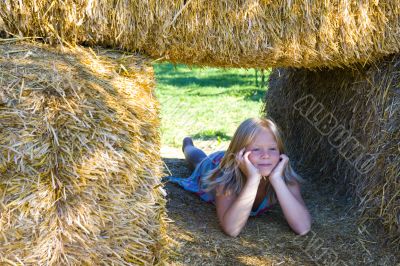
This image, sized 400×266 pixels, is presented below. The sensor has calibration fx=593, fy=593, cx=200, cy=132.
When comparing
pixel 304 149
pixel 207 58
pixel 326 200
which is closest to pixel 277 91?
pixel 304 149

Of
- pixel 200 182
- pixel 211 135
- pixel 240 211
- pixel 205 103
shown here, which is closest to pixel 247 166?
pixel 240 211

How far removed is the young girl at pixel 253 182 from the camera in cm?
358

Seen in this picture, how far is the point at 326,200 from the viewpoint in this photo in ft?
14.2

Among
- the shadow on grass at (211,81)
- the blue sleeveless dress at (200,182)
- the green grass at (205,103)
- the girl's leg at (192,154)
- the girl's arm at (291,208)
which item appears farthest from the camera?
the shadow on grass at (211,81)

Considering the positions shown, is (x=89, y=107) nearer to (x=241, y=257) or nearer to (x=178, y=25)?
(x=178, y=25)

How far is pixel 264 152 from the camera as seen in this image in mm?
3812

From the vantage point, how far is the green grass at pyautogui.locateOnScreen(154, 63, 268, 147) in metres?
7.04

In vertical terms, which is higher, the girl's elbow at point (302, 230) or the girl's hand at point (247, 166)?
the girl's hand at point (247, 166)

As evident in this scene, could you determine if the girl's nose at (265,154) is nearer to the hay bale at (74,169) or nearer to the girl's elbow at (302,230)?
the girl's elbow at (302,230)

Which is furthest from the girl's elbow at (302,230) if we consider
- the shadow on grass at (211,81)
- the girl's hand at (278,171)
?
the shadow on grass at (211,81)

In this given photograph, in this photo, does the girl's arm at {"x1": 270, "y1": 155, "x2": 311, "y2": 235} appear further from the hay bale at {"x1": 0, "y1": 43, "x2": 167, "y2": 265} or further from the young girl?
the hay bale at {"x1": 0, "y1": 43, "x2": 167, "y2": 265}

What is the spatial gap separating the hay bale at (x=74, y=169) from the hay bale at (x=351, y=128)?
57.0 inches

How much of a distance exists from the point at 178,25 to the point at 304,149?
2.09 metres

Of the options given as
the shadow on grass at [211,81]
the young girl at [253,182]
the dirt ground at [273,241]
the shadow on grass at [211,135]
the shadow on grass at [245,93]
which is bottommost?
the shadow on grass at [211,81]
